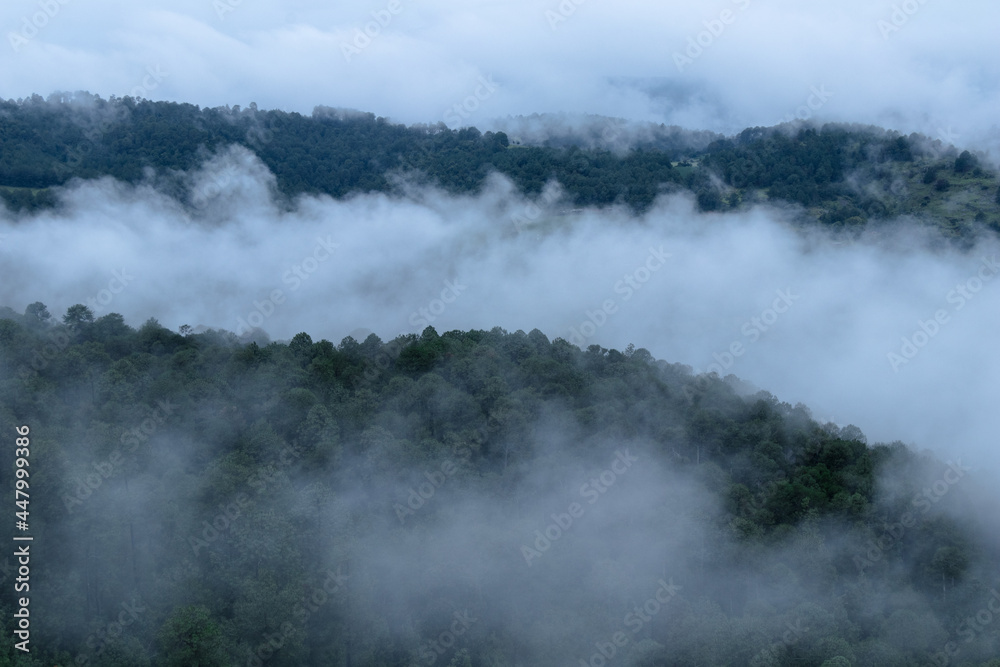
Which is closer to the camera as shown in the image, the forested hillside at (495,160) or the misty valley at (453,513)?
the misty valley at (453,513)

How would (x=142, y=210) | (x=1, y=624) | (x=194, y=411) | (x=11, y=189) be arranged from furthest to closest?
(x=142, y=210) < (x=11, y=189) < (x=194, y=411) < (x=1, y=624)

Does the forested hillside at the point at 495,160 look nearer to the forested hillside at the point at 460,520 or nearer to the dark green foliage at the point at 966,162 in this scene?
the dark green foliage at the point at 966,162

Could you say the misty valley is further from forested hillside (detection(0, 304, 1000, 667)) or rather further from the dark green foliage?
the dark green foliage

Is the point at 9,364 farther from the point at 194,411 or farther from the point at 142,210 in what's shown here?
the point at 142,210

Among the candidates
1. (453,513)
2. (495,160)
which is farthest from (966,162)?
(453,513)

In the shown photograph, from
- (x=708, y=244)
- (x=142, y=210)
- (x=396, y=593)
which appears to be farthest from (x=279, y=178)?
(x=396, y=593)

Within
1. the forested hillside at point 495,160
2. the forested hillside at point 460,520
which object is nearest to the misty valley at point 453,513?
the forested hillside at point 460,520
